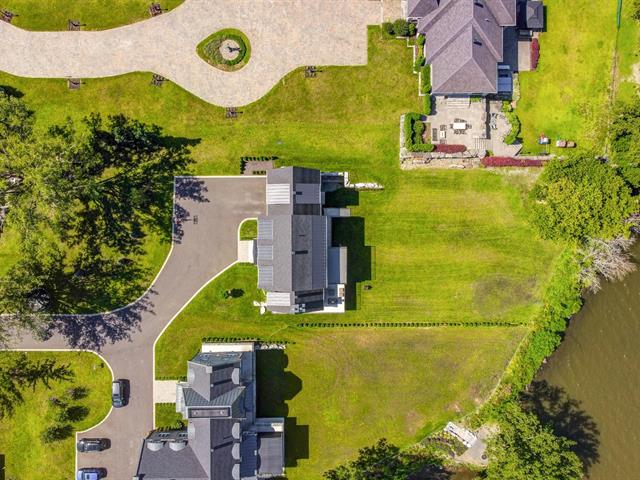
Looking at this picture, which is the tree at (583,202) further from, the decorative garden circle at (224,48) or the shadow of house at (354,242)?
the decorative garden circle at (224,48)

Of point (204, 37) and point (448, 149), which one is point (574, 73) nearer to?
point (448, 149)

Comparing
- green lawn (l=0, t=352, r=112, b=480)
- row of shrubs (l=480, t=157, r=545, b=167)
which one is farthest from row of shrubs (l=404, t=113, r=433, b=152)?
green lawn (l=0, t=352, r=112, b=480)

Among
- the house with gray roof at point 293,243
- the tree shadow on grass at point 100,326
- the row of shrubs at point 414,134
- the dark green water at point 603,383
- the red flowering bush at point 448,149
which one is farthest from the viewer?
the dark green water at point 603,383

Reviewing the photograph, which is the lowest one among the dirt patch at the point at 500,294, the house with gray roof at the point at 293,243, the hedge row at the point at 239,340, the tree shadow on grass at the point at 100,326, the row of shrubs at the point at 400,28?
the hedge row at the point at 239,340

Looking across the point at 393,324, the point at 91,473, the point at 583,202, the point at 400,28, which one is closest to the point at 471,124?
the point at 400,28

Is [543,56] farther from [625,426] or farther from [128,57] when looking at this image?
[128,57]

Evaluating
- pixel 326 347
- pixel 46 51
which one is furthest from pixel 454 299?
pixel 46 51

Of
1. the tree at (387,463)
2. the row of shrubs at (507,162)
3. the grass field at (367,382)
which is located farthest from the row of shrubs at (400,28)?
the tree at (387,463)
